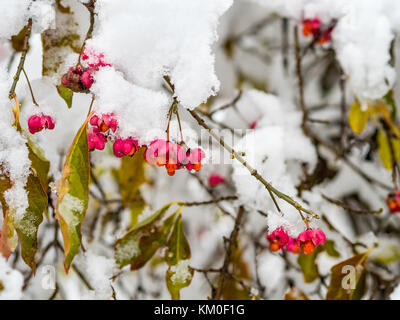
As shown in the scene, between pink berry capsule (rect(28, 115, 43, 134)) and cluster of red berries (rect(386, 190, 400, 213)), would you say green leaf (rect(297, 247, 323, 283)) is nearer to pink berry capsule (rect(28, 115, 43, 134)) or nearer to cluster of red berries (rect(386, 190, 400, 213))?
cluster of red berries (rect(386, 190, 400, 213))

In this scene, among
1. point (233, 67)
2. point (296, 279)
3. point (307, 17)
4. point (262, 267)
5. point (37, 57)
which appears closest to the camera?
point (37, 57)

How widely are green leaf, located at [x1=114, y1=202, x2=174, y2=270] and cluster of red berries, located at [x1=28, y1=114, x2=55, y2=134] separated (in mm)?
442

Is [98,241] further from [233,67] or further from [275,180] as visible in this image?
[233,67]

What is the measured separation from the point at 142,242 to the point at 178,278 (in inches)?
6.0

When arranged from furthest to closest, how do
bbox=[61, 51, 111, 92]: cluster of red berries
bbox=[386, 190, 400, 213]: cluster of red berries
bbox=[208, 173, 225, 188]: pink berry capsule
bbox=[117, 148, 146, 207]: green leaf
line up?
1. bbox=[208, 173, 225, 188]: pink berry capsule
2. bbox=[386, 190, 400, 213]: cluster of red berries
3. bbox=[117, 148, 146, 207]: green leaf
4. bbox=[61, 51, 111, 92]: cluster of red berries

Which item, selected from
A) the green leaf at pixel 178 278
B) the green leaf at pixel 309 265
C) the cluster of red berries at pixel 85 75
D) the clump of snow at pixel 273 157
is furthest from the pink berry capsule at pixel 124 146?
the green leaf at pixel 309 265

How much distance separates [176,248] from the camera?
1.29 metres

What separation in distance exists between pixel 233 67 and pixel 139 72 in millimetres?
1419

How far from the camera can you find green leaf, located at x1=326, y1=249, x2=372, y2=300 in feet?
4.32

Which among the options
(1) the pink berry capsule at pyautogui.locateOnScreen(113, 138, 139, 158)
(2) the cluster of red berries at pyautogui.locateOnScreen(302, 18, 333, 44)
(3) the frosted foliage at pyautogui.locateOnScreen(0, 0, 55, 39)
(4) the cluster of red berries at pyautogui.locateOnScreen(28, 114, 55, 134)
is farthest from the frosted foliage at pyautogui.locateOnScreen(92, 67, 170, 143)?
(2) the cluster of red berries at pyautogui.locateOnScreen(302, 18, 333, 44)

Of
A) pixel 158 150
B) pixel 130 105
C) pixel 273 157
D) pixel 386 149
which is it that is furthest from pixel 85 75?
pixel 386 149

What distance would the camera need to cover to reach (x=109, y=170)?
1.99 m

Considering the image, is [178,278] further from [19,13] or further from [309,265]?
[19,13]

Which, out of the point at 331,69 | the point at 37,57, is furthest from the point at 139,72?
the point at 331,69
